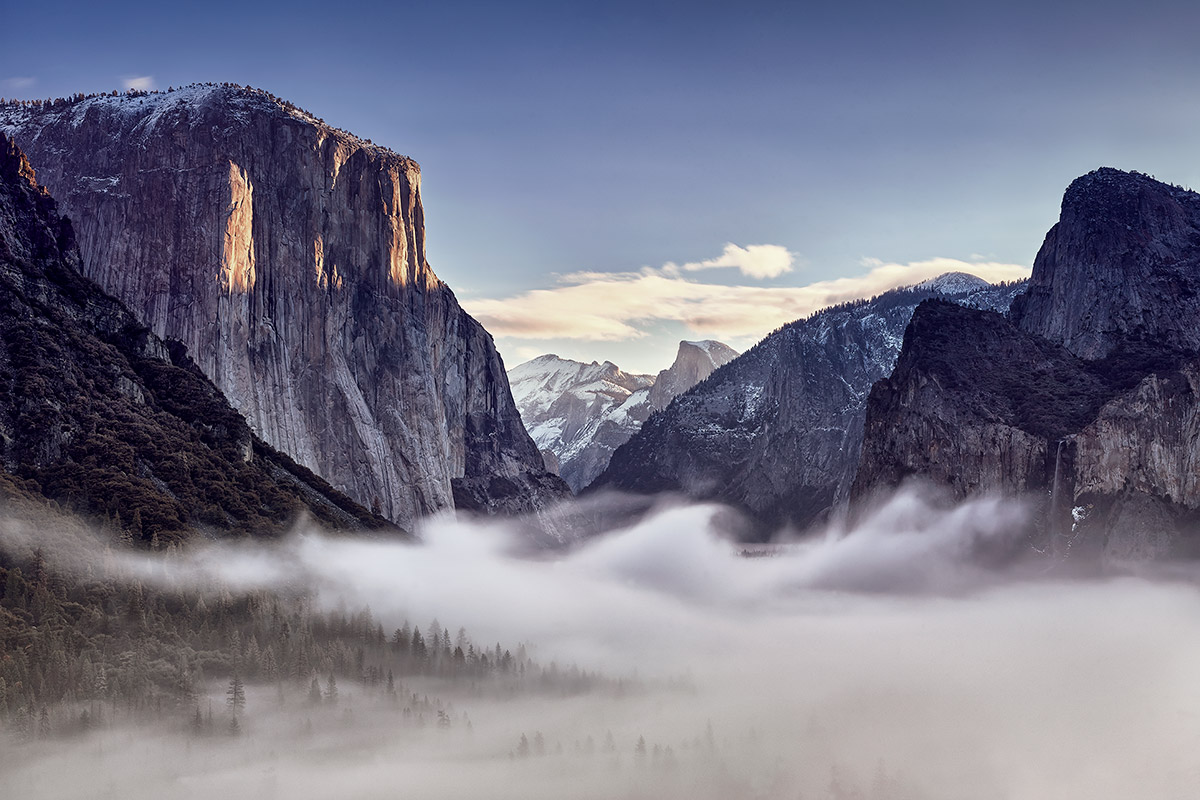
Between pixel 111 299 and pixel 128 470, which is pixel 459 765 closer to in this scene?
pixel 128 470

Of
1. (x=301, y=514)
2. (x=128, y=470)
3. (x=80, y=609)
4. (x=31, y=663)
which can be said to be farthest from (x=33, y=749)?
(x=301, y=514)

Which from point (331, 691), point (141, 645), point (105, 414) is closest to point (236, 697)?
point (141, 645)

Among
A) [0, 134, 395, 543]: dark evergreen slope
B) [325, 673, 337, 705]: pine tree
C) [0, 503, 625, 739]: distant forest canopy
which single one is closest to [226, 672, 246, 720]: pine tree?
[0, 503, 625, 739]: distant forest canopy

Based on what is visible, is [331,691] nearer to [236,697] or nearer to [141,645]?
[236,697]

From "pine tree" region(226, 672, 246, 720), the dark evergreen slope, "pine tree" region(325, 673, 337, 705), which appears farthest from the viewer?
the dark evergreen slope

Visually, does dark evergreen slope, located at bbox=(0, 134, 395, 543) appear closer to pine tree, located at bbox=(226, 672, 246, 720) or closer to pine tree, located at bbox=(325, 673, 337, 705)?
pine tree, located at bbox=(226, 672, 246, 720)

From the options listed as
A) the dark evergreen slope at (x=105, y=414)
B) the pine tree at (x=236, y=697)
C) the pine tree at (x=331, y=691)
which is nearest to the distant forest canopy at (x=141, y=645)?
the pine tree at (x=236, y=697)

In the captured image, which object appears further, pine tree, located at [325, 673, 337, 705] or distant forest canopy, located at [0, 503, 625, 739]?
pine tree, located at [325, 673, 337, 705]

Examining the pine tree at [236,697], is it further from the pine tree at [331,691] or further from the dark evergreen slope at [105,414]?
the dark evergreen slope at [105,414]
